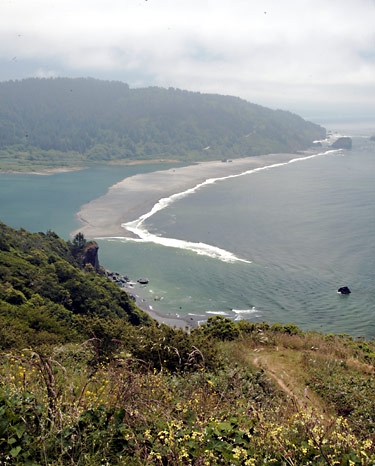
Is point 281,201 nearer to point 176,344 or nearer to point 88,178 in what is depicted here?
point 88,178

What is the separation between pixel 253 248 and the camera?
2859 inches

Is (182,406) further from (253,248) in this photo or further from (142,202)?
(142,202)

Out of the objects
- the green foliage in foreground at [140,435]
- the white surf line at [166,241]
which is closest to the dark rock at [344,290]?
the white surf line at [166,241]

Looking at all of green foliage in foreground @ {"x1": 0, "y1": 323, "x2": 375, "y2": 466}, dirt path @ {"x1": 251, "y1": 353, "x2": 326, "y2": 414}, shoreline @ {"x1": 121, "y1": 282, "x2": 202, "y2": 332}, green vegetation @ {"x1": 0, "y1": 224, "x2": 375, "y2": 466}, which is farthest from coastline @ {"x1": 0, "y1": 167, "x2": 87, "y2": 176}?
green foliage in foreground @ {"x1": 0, "y1": 323, "x2": 375, "y2": 466}

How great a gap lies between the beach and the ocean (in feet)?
14.9

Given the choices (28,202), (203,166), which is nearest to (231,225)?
(28,202)

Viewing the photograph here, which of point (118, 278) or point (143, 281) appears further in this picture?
point (118, 278)

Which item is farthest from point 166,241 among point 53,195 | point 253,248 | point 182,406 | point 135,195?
point 182,406

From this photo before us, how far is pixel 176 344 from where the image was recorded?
1545 cm

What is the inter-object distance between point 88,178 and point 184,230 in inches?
3520

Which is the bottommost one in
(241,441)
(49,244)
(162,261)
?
(162,261)

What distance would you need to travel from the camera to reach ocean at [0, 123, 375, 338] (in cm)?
5044

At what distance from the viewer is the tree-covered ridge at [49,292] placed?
87.4ft

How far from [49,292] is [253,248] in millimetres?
43022
